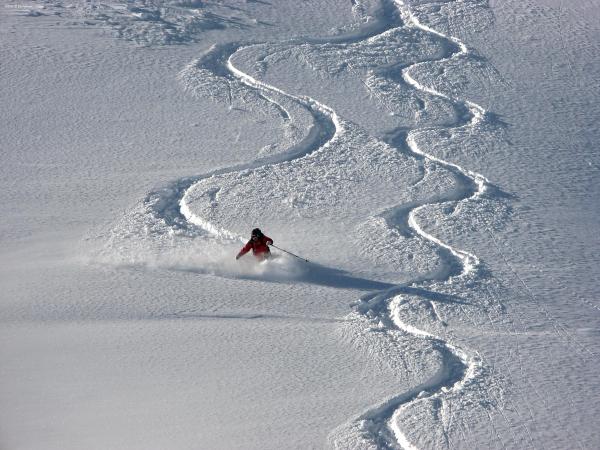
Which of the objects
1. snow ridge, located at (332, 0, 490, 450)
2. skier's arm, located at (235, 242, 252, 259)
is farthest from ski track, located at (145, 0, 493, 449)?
skier's arm, located at (235, 242, 252, 259)

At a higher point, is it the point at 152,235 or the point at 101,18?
the point at 101,18

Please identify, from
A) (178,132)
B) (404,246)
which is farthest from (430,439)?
(178,132)

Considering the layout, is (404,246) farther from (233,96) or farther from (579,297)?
(233,96)

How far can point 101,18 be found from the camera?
63.3 ft

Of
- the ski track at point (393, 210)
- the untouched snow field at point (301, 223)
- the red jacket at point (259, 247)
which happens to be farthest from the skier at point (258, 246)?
the ski track at point (393, 210)

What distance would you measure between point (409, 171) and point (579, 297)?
13.5 ft

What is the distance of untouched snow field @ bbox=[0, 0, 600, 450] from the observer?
8.70 m

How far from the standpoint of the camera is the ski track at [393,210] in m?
8.88

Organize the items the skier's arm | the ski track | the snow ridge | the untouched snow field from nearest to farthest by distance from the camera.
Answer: the snow ridge, the untouched snow field, the ski track, the skier's arm

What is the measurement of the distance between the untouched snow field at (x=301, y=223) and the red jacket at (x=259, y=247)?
6.5 inches

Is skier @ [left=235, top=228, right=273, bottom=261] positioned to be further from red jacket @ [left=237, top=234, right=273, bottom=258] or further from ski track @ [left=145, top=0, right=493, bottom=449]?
ski track @ [left=145, top=0, right=493, bottom=449]

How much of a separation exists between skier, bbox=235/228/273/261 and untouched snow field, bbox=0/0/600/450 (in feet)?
0.49

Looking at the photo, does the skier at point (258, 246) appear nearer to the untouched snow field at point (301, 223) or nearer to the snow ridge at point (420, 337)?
the untouched snow field at point (301, 223)

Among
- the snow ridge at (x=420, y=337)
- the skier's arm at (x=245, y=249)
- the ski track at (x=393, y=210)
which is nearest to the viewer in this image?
the snow ridge at (x=420, y=337)
